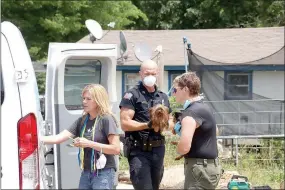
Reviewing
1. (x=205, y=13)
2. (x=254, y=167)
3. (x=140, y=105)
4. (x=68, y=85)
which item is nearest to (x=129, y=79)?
(x=205, y=13)

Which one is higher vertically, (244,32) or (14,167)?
(244,32)

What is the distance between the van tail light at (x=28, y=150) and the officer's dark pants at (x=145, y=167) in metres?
1.87

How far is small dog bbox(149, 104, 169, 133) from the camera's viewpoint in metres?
5.53

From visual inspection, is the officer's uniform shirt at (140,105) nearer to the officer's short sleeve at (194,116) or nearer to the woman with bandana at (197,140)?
the woman with bandana at (197,140)

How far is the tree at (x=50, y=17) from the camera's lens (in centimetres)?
1927

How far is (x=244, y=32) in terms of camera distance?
20.6m

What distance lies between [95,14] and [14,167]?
17.3 meters

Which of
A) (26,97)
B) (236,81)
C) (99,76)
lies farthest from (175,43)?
(26,97)

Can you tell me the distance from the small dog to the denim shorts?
23.1 inches

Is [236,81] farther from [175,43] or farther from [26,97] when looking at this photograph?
[26,97]

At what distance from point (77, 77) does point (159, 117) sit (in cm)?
239

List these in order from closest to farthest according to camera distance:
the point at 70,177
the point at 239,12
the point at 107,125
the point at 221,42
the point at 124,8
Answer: the point at 107,125
the point at 70,177
the point at 221,42
the point at 124,8
the point at 239,12

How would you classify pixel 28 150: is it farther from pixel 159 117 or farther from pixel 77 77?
pixel 77 77

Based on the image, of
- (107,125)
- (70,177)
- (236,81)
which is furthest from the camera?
(236,81)
